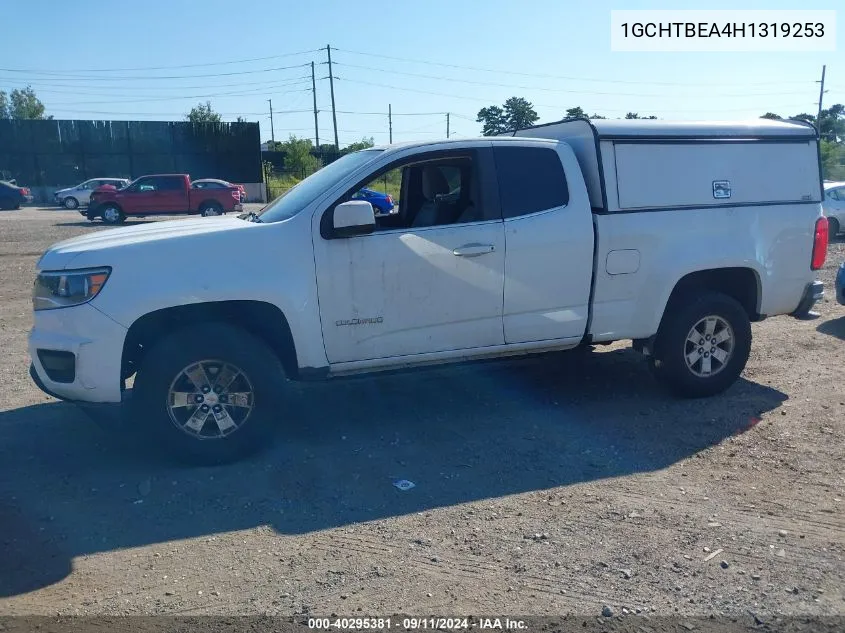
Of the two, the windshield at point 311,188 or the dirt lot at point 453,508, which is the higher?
the windshield at point 311,188

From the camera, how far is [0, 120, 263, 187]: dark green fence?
43.4m

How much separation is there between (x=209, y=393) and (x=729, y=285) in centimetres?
429

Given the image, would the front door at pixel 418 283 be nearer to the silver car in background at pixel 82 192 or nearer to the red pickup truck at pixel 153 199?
the red pickup truck at pixel 153 199

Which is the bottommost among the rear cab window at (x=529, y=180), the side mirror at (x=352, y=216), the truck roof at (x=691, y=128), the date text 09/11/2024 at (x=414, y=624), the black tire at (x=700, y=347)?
the date text 09/11/2024 at (x=414, y=624)

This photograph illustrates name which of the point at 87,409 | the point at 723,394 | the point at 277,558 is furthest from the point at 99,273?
the point at 723,394

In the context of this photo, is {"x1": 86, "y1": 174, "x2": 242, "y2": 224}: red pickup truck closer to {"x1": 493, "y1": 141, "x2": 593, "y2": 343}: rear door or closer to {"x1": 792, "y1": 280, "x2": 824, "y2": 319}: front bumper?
{"x1": 493, "y1": 141, "x2": 593, "y2": 343}: rear door

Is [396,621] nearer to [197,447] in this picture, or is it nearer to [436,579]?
[436,579]

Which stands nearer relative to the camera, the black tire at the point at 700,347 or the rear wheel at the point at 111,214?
the black tire at the point at 700,347

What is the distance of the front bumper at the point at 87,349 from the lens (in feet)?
14.9

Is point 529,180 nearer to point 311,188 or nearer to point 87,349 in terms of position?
point 311,188

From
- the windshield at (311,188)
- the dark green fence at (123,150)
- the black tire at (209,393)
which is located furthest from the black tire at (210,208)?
the black tire at (209,393)

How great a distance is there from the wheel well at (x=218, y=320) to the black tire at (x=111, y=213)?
25.5m

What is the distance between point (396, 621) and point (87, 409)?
2678 mm

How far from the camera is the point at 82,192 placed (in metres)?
37.5
